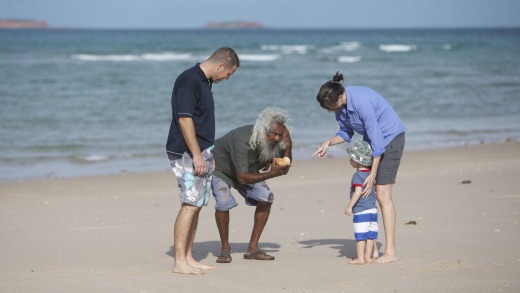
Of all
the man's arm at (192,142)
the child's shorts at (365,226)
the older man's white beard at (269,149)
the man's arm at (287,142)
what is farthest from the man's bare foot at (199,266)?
the child's shorts at (365,226)

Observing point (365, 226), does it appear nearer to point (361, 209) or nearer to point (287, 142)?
point (361, 209)

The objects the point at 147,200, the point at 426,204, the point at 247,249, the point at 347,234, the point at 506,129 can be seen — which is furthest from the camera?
the point at 506,129

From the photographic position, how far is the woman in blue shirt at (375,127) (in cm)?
630

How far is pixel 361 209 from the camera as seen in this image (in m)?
6.59

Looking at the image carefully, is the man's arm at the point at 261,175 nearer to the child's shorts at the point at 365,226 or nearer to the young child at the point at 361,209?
the young child at the point at 361,209

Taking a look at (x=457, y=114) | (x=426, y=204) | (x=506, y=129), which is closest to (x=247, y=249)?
(x=426, y=204)

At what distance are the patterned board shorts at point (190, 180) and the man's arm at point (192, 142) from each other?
0.09 metres

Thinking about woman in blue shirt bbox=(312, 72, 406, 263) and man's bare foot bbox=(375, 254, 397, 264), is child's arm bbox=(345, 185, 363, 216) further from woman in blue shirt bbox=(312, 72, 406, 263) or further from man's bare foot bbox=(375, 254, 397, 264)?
man's bare foot bbox=(375, 254, 397, 264)

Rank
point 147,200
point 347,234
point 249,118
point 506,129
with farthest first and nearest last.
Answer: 1. point 249,118
2. point 506,129
3. point 147,200
4. point 347,234

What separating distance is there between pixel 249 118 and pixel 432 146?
19.0 ft

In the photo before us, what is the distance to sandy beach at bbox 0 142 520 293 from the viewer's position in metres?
5.99

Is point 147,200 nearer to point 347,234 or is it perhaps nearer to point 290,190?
point 290,190

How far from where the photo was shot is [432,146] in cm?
1520

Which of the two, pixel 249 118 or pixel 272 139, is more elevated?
pixel 272 139
